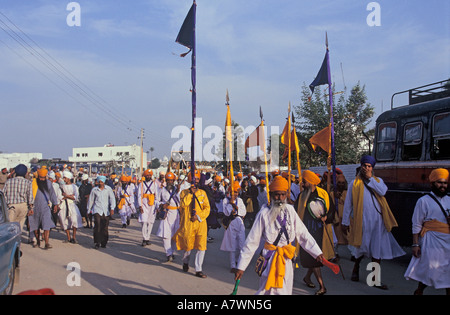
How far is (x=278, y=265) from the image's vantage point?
434cm

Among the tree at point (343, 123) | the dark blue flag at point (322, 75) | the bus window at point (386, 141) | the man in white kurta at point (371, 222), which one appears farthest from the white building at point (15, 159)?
the man in white kurta at point (371, 222)

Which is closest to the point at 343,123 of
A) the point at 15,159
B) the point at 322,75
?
the point at 322,75

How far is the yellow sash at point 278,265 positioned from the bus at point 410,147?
5.21 metres

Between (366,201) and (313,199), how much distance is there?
105 centimetres

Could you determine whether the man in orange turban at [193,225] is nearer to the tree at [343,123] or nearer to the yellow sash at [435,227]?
the yellow sash at [435,227]

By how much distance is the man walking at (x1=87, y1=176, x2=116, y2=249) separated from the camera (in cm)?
1075

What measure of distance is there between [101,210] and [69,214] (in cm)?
161

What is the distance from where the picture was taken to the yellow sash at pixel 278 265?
14.1ft

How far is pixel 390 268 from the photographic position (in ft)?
27.2

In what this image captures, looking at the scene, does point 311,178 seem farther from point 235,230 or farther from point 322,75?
point 322,75

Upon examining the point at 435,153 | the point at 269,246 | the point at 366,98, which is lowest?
the point at 269,246
